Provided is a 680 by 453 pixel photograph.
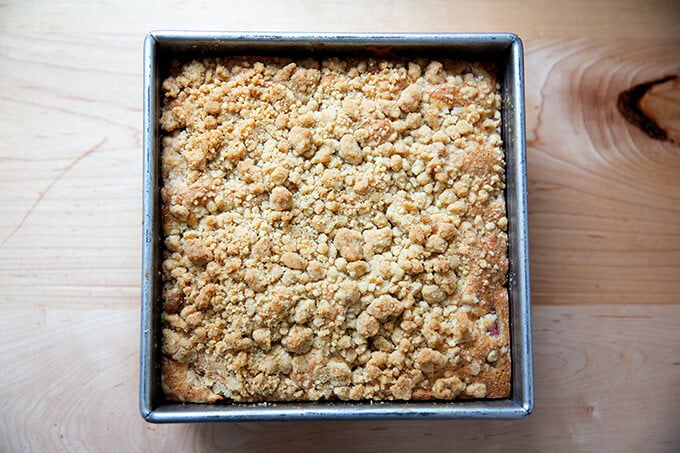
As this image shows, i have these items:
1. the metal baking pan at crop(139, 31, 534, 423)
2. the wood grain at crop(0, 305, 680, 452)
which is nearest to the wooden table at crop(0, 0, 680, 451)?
the wood grain at crop(0, 305, 680, 452)

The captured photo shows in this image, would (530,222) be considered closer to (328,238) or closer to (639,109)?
(639,109)

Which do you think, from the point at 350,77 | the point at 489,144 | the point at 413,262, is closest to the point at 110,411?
the point at 413,262

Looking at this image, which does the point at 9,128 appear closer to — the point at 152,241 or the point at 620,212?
the point at 152,241

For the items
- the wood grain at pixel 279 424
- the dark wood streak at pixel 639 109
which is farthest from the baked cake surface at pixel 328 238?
the dark wood streak at pixel 639 109

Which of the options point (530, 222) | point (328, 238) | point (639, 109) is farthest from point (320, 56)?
point (639, 109)

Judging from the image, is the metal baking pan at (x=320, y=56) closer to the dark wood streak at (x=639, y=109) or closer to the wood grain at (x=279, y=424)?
the wood grain at (x=279, y=424)

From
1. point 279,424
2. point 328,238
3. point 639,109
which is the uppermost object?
point 639,109
